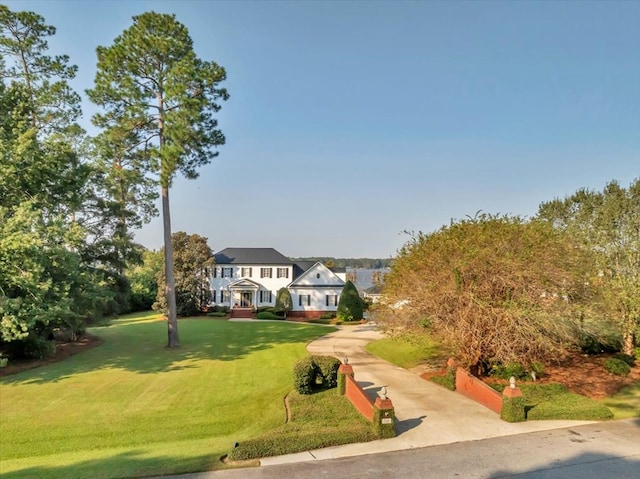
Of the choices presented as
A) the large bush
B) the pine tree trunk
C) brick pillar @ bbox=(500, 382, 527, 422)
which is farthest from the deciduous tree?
brick pillar @ bbox=(500, 382, 527, 422)

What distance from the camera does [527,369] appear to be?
16.3 meters

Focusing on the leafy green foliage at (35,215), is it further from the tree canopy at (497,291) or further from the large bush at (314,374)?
the tree canopy at (497,291)

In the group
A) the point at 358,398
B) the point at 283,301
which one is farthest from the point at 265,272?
the point at 358,398

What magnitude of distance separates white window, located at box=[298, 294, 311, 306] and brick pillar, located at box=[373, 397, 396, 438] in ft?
108

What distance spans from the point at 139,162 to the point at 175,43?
281 inches

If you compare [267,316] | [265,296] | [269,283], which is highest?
[269,283]

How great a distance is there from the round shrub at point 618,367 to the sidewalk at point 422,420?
7.24 m

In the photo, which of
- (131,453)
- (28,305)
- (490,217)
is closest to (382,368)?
(490,217)

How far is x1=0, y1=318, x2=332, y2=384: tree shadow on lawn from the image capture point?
746 inches

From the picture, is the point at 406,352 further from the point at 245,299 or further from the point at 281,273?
the point at 245,299

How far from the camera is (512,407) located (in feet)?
39.8

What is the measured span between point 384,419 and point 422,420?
2.10 m

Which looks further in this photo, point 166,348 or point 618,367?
point 166,348

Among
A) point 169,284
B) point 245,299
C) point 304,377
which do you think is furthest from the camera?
point 245,299
